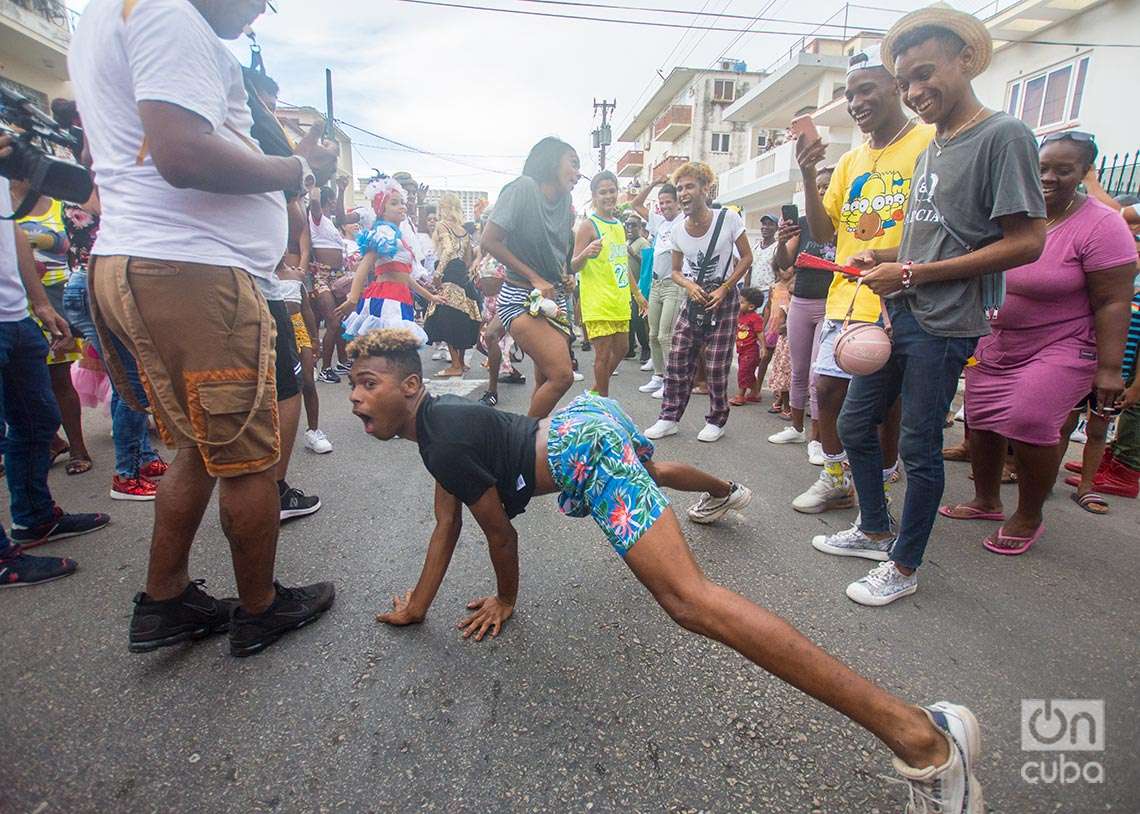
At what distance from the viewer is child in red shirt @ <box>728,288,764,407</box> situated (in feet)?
18.5

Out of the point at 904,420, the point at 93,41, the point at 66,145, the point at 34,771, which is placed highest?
the point at 93,41

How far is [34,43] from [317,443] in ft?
57.5

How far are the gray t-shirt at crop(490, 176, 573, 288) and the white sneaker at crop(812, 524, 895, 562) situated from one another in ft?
7.36

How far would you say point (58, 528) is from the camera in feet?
8.77

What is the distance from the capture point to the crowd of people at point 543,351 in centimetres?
146

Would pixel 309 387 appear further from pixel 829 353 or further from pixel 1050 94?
pixel 1050 94

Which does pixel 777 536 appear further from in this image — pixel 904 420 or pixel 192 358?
pixel 192 358

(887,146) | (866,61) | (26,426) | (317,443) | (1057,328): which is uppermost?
(866,61)

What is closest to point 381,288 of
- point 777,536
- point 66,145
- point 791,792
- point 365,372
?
point 66,145

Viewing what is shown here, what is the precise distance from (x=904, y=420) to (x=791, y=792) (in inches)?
55.3

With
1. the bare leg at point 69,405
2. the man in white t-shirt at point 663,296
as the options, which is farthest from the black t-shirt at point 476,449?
the man in white t-shirt at point 663,296

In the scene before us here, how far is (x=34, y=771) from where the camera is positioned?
1408 mm

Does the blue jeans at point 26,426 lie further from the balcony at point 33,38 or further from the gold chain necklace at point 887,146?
the balcony at point 33,38

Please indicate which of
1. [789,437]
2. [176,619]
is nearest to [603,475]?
[176,619]
